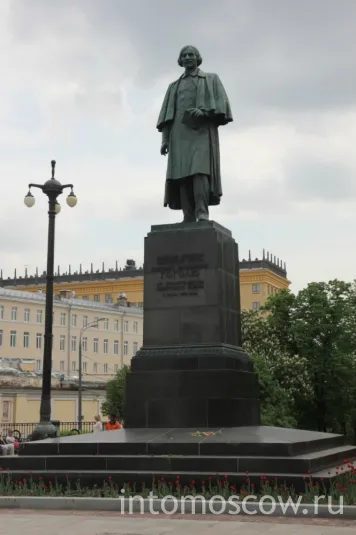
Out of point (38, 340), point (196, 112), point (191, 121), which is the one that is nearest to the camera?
point (196, 112)

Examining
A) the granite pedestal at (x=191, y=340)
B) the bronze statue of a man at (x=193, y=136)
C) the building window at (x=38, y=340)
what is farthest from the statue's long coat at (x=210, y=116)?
the building window at (x=38, y=340)

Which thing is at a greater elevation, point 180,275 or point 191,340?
point 180,275

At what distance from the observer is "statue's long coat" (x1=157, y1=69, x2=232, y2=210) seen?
51.8 feet

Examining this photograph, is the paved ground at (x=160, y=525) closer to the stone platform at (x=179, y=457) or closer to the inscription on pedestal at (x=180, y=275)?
the stone platform at (x=179, y=457)

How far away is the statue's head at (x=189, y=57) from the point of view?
16172 millimetres

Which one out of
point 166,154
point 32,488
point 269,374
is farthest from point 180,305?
point 269,374

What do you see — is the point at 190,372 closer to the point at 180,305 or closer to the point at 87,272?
the point at 180,305

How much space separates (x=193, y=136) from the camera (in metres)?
15.9

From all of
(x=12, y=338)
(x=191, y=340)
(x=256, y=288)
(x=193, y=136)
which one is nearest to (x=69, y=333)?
(x=12, y=338)

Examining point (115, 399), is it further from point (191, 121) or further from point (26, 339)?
point (191, 121)

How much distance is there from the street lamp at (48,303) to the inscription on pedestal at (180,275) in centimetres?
678

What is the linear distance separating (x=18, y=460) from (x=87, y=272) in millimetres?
94082

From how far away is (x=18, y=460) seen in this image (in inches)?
493

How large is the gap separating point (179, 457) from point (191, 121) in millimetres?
7243
